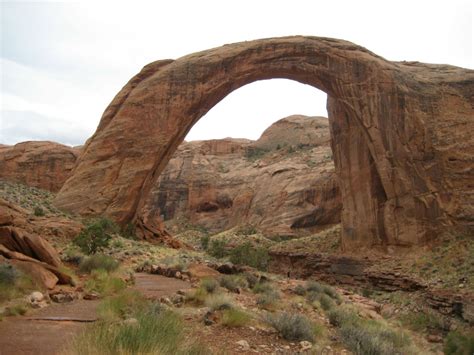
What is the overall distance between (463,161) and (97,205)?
1742 cm

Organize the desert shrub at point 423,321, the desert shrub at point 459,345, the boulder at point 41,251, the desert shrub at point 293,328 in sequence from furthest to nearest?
the desert shrub at point 423,321 → the boulder at point 41,251 → the desert shrub at point 459,345 → the desert shrub at point 293,328

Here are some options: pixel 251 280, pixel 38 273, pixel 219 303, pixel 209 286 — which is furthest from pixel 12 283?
pixel 251 280

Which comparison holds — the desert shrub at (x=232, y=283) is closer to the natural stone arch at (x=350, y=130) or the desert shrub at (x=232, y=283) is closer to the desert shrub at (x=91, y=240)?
the desert shrub at (x=91, y=240)

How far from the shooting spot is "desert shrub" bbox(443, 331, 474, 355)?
28.3ft

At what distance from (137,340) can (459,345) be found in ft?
27.2

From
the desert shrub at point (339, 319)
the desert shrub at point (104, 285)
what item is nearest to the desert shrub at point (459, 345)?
the desert shrub at point (339, 319)

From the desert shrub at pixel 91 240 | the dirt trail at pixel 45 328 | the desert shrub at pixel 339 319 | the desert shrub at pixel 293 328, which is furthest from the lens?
the desert shrub at pixel 91 240

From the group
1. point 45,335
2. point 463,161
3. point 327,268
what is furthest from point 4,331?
point 463,161

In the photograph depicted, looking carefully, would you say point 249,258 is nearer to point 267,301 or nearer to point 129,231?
point 129,231

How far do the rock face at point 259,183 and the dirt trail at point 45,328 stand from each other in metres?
27.8

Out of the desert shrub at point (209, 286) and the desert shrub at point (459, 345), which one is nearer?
the desert shrub at point (209, 286)

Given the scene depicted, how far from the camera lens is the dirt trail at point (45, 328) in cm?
410

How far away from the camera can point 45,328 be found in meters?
4.91

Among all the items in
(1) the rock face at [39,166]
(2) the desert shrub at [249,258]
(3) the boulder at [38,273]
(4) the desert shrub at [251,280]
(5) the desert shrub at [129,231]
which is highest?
(1) the rock face at [39,166]
